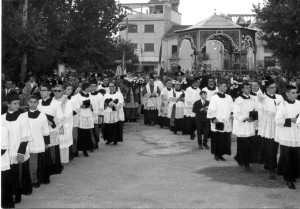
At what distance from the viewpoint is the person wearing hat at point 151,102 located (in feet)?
62.1

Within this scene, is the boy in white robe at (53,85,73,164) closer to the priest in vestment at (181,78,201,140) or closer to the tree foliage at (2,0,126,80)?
the priest in vestment at (181,78,201,140)

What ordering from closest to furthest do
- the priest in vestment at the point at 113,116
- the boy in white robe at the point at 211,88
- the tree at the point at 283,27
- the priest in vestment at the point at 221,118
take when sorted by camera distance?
the priest in vestment at the point at 221,118, the boy in white robe at the point at 211,88, the priest in vestment at the point at 113,116, the tree at the point at 283,27

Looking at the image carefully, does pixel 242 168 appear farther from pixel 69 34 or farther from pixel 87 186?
pixel 69 34

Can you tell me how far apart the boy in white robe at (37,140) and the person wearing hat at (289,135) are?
153 inches

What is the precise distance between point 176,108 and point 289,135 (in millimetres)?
8037

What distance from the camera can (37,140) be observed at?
332 inches

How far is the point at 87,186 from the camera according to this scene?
8.73m

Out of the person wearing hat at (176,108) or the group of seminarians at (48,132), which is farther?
the person wearing hat at (176,108)

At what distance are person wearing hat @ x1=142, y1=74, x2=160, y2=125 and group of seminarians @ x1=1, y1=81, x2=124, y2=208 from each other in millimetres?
3654

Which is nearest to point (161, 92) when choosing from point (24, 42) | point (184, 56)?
point (24, 42)

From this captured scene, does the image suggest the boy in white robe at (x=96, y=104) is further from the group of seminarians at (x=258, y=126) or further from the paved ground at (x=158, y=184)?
the group of seminarians at (x=258, y=126)

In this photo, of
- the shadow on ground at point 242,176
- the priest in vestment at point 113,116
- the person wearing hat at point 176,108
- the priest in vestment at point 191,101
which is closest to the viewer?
the shadow on ground at point 242,176

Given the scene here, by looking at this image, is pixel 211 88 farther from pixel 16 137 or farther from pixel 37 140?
pixel 16 137

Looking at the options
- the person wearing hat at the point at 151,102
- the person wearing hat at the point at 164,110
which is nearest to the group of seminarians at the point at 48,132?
the person wearing hat at the point at 164,110
